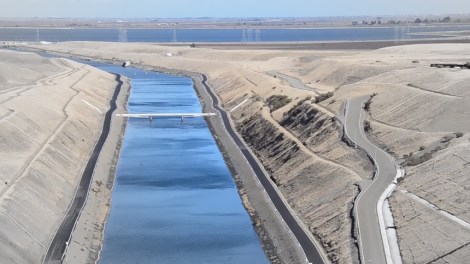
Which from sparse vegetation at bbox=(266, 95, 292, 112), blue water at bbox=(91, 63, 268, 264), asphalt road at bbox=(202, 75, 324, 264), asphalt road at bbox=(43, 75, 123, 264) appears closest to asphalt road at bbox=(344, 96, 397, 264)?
asphalt road at bbox=(202, 75, 324, 264)

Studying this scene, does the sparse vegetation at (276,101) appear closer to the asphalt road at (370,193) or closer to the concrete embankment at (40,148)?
the asphalt road at (370,193)

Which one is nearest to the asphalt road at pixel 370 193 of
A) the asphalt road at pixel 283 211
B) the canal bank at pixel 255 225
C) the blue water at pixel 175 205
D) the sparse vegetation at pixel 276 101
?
the asphalt road at pixel 283 211

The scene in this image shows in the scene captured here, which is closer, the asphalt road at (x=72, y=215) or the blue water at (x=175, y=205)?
the asphalt road at (x=72, y=215)

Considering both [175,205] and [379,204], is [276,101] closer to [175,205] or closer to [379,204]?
[175,205]

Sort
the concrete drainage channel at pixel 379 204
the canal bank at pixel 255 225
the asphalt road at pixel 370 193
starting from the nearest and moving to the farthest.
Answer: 1. the concrete drainage channel at pixel 379 204
2. the asphalt road at pixel 370 193
3. the canal bank at pixel 255 225

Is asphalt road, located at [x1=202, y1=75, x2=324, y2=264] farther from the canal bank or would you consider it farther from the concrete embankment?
the concrete embankment

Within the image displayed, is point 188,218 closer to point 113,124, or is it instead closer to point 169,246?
point 169,246
